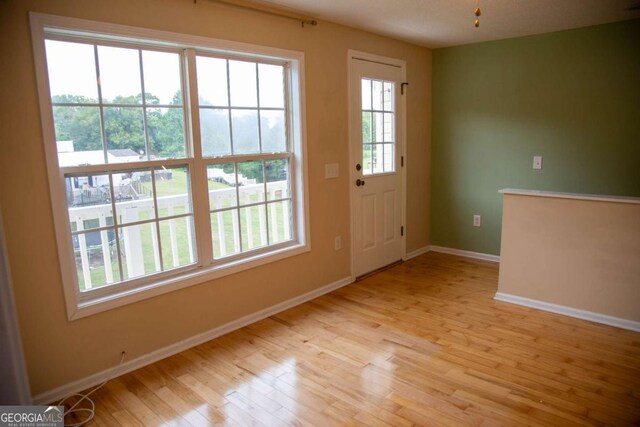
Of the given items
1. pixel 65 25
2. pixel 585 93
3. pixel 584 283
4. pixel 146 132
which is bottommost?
pixel 584 283

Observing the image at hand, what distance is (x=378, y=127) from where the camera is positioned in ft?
14.1

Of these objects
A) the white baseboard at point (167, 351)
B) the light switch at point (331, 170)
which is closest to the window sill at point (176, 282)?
the white baseboard at point (167, 351)

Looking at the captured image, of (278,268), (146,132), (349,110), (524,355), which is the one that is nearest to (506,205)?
(524,355)

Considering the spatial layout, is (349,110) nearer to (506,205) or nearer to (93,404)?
(506,205)

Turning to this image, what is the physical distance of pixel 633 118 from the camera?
148 inches

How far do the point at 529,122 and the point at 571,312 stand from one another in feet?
6.49

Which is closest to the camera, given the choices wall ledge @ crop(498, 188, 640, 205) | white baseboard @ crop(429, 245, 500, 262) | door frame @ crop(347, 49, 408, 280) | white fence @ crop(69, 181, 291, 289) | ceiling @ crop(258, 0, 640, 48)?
white fence @ crop(69, 181, 291, 289)

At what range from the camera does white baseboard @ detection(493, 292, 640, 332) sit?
305 centimetres

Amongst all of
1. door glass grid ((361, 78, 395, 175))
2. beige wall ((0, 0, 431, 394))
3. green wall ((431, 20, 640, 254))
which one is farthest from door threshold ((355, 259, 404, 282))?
door glass grid ((361, 78, 395, 175))

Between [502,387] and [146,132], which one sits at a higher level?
[146,132]

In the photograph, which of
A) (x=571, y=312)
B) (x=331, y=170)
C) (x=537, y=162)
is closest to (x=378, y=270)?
(x=331, y=170)

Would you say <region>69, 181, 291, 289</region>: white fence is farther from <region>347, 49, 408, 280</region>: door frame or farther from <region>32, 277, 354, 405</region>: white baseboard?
<region>347, 49, 408, 280</region>: door frame

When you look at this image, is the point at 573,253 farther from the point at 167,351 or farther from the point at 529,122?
the point at 167,351

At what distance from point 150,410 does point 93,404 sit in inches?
12.8
